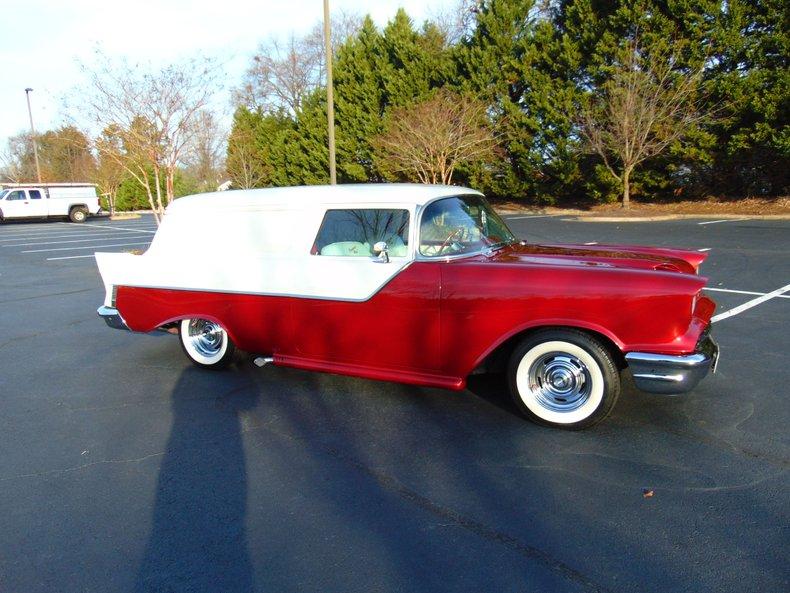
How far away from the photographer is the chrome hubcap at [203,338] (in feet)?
16.4

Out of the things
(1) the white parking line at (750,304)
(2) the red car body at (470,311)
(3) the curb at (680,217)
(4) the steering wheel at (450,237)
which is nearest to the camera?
(2) the red car body at (470,311)

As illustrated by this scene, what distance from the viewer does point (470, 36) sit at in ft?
102

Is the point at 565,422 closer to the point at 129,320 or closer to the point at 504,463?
the point at 504,463

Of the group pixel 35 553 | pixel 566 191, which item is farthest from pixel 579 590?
pixel 566 191

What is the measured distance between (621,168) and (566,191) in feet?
11.1

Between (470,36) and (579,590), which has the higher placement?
(470,36)

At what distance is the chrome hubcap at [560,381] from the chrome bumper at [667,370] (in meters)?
0.32

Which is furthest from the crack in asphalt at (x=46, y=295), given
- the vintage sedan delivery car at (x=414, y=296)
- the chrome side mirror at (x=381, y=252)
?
the chrome side mirror at (x=381, y=252)

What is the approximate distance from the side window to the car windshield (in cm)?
16

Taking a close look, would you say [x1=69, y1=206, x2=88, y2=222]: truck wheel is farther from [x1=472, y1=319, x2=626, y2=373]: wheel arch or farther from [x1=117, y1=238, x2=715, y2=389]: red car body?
[x1=472, y1=319, x2=626, y2=373]: wheel arch

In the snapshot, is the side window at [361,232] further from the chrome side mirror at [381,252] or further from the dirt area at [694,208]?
the dirt area at [694,208]

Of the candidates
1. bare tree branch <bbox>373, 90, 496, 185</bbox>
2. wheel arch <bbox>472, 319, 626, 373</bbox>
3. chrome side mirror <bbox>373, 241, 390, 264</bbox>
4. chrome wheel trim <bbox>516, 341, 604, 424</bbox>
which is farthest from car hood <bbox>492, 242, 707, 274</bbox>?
bare tree branch <bbox>373, 90, 496, 185</bbox>

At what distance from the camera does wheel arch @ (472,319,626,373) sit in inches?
135

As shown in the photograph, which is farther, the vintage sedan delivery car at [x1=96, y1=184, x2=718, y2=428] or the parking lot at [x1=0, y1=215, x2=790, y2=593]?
the vintage sedan delivery car at [x1=96, y1=184, x2=718, y2=428]
